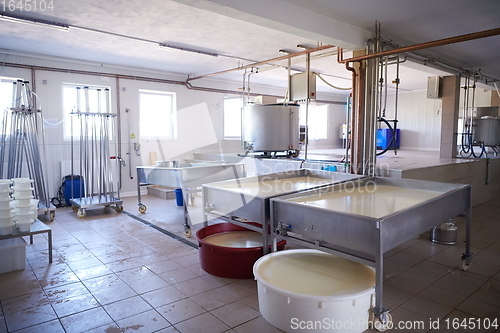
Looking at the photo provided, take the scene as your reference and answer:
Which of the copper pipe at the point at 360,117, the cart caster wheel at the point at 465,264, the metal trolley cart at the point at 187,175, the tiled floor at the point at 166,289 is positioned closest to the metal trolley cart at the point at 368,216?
the cart caster wheel at the point at 465,264

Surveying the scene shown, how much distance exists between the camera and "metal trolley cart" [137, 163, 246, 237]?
4.34m

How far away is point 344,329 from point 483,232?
10.3ft

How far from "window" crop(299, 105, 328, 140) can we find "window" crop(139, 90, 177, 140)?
4884 mm

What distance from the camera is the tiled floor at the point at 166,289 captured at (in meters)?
2.16

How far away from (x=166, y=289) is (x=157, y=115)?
5194 millimetres

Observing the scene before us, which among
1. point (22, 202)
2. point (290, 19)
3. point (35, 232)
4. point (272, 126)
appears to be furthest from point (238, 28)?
point (35, 232)

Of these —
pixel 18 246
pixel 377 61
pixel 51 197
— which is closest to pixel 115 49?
pixel 51 197

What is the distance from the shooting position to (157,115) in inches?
284

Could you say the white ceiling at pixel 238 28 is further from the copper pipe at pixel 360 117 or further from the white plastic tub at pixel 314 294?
the white plastic tub at pixel 314 294

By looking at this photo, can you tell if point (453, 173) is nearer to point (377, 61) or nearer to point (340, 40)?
point (377, 61)

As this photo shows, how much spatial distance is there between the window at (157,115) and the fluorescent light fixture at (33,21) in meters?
2.84

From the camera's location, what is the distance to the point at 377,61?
419cm

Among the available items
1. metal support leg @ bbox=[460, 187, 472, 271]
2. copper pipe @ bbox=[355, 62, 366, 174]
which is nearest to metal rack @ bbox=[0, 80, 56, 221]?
copper pipe @ bbox=[355, 62, 366, 174]

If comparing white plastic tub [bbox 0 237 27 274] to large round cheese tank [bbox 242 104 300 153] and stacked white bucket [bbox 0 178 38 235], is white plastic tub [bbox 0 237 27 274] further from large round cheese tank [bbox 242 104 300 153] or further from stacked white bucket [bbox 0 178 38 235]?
large round cheese tank [bbox 242 104 300 153]
